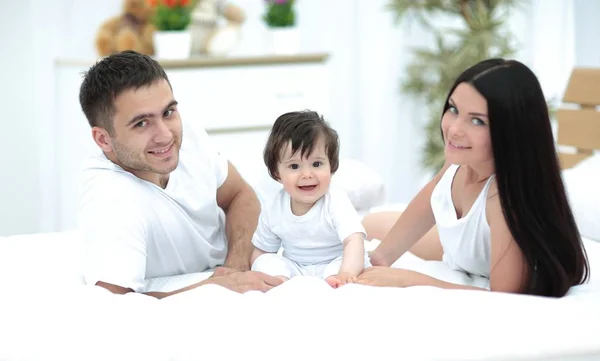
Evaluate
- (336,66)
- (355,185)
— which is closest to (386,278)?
(355,185)

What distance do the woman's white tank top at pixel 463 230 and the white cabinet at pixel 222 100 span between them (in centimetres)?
161

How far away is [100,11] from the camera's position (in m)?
3.67

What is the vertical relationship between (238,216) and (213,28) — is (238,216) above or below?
below

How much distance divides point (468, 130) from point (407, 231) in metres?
0.43

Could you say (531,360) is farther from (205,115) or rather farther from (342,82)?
(342,82)

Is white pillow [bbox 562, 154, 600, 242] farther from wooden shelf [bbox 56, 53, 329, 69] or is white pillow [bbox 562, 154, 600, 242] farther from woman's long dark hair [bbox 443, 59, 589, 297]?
wooden shelf [bbox 56, 53, 329, 69]

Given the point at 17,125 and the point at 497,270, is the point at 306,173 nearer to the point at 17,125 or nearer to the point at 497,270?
the point at 497,270

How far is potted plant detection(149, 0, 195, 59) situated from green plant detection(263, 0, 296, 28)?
39cm

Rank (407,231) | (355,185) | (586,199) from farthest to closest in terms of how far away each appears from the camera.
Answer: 1. (355,185)
2. (586,199)
3. (407,231)

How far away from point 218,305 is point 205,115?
6.80 ft

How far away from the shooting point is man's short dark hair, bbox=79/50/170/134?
69.0 inches

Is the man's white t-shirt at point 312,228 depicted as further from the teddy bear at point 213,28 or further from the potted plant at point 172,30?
the teddy bear at point 213,28

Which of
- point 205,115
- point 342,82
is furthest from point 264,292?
point 342,82

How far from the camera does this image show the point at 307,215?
5.89 ft
